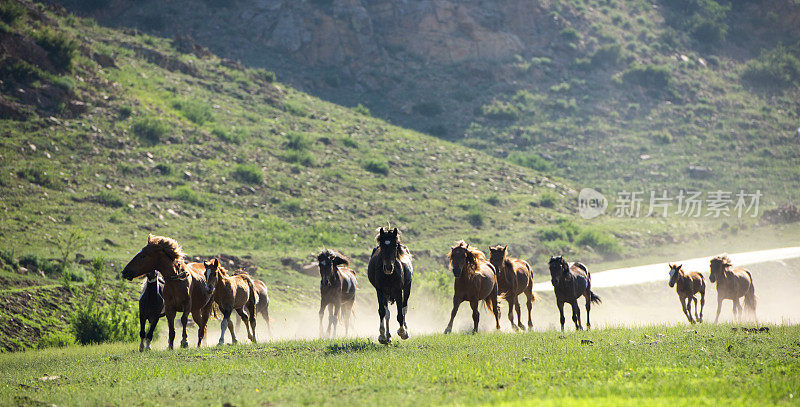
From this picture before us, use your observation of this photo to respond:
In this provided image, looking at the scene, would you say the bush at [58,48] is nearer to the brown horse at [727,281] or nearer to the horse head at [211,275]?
the horse head at [211,275]

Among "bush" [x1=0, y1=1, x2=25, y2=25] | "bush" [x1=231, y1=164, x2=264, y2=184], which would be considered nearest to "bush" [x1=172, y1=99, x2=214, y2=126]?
"bush" [x1=231, y1=164, x2=264, y2=184]

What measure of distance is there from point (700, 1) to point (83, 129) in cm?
9009

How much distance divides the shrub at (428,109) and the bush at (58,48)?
119 ft

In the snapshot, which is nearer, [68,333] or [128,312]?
[68,333]

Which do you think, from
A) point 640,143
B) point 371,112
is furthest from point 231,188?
point 640,143

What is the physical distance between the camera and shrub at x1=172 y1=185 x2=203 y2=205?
143 feet

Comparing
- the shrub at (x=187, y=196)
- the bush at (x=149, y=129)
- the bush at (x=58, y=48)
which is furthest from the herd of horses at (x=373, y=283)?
the bush at (x=58, y=48)

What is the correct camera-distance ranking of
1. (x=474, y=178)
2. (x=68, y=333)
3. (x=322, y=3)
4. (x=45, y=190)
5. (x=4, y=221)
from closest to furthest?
(x=68, y=333) < (x=4, y=221) < (x=45, y=190) < (x=474, y=178) < (x=322, y=3)

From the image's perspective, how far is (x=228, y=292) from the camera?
63.3 ft

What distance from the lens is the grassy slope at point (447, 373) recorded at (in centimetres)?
1054

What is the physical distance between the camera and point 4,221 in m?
33.6

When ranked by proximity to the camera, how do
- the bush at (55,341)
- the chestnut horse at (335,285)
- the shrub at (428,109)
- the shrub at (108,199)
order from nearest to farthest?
the chestnut horse at (335,285)
the bush at (55,341)
the shrub at (108,199)
the shrub at (428,109)

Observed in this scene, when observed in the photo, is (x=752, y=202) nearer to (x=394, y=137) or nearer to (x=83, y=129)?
(x=394, y=137)

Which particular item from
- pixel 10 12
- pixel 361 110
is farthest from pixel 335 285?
pixel 361 110
